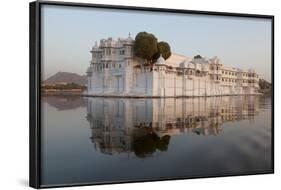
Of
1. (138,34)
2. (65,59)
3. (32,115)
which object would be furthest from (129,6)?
(32,115)

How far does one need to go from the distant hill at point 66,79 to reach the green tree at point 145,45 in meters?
0.64

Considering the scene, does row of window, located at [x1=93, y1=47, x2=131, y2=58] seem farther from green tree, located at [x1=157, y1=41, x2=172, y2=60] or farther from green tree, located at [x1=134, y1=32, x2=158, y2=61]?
green tree, located at [x1=157, y1=41, x2=172, y2=60]

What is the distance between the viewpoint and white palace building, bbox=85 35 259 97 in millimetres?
7094

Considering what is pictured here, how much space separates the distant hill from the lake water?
15 cm

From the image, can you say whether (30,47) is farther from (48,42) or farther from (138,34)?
(138,34)

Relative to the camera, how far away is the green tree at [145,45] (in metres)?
7.21

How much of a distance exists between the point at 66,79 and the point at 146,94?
0.86 meters

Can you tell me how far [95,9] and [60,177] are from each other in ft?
5.43

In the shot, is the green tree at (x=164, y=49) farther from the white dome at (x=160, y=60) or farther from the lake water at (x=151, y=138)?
the lake water at (x=151, y=138)

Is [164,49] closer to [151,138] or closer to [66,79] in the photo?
[151,138]

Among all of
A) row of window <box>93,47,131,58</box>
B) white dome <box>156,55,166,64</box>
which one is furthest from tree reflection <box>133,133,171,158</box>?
row of window <box>93,47,131,58</box>

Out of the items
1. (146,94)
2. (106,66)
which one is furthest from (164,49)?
(106,66)

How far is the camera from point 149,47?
23.8 feet

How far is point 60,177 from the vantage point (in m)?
6.86
